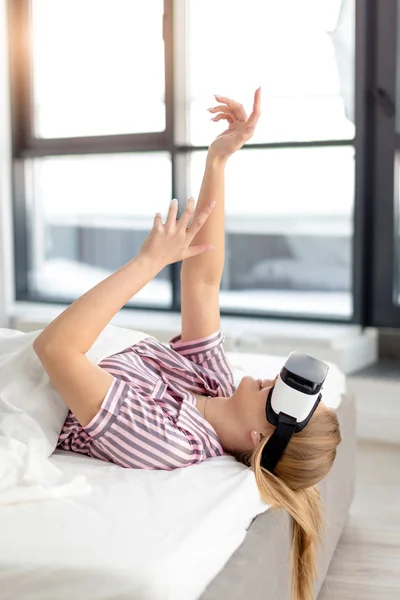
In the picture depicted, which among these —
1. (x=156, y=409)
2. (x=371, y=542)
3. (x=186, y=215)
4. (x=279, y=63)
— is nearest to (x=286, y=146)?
(x=279, y=63)

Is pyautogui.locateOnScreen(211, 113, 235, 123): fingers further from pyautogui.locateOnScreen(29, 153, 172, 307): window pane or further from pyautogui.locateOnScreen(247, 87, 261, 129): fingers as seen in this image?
pyautogui.locateOnScreen(29, 153, 172, 307): window pane

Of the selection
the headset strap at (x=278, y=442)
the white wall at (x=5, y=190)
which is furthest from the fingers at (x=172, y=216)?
the white wall at (x=5, y=190)

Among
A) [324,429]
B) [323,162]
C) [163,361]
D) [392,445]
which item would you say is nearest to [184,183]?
[323,162]

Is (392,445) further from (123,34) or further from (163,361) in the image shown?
(123,34)

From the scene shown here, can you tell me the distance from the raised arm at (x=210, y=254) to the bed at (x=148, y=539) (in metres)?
0.38

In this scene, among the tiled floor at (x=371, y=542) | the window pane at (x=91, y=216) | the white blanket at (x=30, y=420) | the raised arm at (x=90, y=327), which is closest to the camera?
the white blanket at (x=30, y=420)

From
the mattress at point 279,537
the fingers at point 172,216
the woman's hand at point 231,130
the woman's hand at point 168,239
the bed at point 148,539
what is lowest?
the mattress at point 279,537

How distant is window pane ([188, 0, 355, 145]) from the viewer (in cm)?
331

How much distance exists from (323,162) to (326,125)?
0.16 m

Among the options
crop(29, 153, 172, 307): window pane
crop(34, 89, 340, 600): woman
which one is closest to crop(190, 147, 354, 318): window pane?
crop(29, 153, 172, 307): window pane

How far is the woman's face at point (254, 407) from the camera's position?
1.59 metres

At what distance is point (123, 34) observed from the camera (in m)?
3.71

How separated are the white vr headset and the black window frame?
6.04 feet

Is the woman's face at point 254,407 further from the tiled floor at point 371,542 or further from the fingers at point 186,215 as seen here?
the tiled floor at point 371,542
